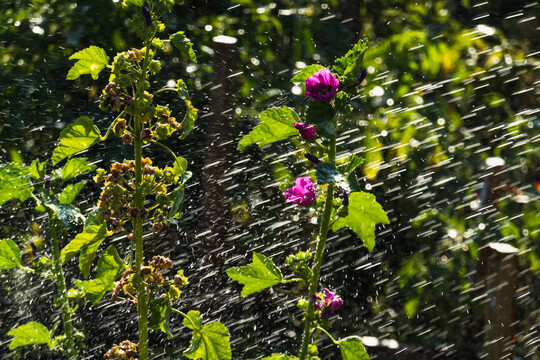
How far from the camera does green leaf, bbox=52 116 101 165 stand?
708 mm

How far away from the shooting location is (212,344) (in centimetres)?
73

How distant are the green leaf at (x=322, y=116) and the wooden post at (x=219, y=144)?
0.95 metres

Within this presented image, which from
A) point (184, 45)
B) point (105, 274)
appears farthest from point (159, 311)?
point (184, 45)

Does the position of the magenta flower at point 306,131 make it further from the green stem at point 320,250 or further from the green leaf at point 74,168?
the green leaf at point 74,168

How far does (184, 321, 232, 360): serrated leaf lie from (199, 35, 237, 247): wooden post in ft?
2.86

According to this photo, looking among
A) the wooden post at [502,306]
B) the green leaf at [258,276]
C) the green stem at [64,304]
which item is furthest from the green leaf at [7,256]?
the wooden post at [502,306]

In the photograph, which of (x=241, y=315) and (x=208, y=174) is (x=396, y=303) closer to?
(x=241, y=315)

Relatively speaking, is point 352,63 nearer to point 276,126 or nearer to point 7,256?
point 276,126

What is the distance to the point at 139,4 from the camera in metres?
0.68

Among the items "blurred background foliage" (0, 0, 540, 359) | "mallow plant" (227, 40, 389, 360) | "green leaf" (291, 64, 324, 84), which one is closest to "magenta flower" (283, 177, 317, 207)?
"mallow plant" (227, 40, 389, 360)

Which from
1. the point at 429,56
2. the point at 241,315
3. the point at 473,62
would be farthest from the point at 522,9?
the point at 241,315

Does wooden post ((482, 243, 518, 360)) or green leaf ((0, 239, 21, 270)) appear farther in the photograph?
wooden post ((482, 243, 518, 360))

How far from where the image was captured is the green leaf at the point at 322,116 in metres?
0.68

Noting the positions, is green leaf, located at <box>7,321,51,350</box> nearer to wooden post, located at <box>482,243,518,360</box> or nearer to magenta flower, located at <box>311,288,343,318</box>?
magenta flower, located at <box>311,288,343,318</box>
